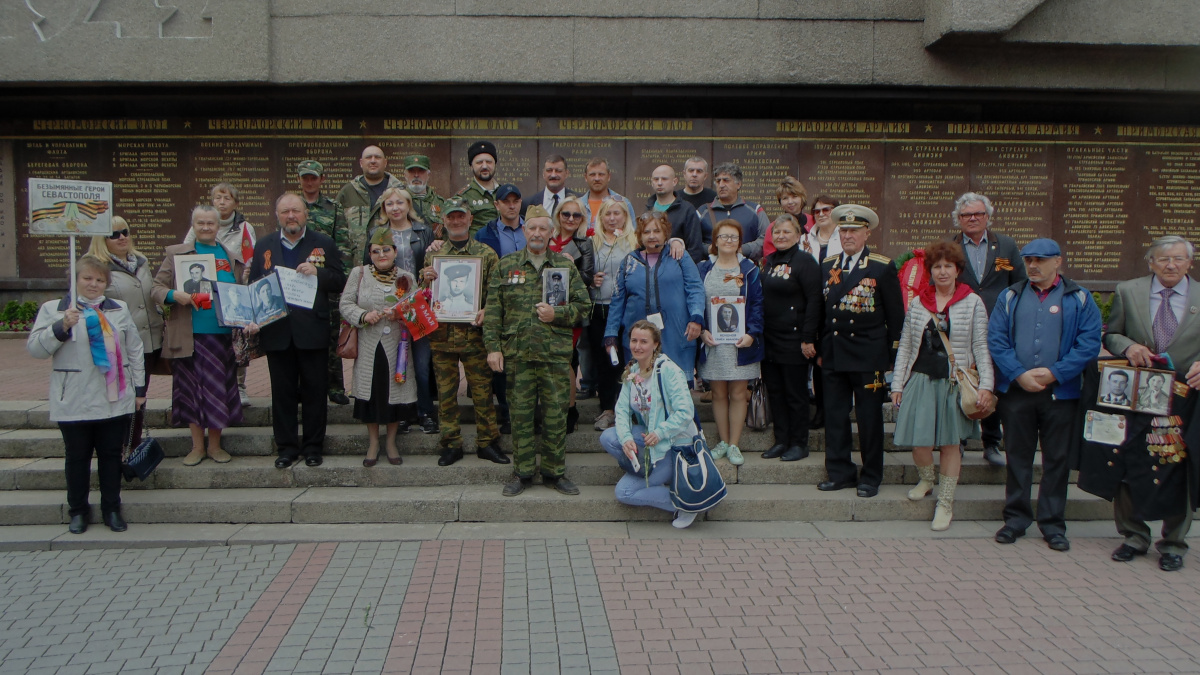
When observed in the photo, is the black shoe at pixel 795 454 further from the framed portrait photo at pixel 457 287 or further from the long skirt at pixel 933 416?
the framed portrait photo at pixel 457 287

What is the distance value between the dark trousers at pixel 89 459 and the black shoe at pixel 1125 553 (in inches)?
271

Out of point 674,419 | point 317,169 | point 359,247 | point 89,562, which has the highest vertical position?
point 317,169

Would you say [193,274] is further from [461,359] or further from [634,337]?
[634,337]

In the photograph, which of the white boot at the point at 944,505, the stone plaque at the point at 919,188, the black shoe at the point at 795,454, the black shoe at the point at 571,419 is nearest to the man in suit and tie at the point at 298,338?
the black shoe at the point at 571,419

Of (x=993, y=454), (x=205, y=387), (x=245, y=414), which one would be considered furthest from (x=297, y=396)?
(x=993, y=454)

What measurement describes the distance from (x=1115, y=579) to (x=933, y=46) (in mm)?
7664

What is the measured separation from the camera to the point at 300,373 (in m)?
6.25

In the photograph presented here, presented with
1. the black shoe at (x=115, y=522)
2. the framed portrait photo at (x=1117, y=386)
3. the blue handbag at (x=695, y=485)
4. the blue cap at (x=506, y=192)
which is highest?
the blue cap at (x=506, y=192)

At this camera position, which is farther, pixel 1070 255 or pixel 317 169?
pixel 1070 255

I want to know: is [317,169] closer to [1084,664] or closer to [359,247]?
[359,247]

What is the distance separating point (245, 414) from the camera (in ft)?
22.9

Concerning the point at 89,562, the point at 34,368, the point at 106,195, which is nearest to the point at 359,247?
the point at 106,195

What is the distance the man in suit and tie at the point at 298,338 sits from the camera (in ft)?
20.1

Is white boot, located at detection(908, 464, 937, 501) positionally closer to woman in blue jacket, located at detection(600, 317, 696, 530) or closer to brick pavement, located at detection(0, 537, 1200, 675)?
brick pavement, located at detection(0, 537, 1200, 675)
